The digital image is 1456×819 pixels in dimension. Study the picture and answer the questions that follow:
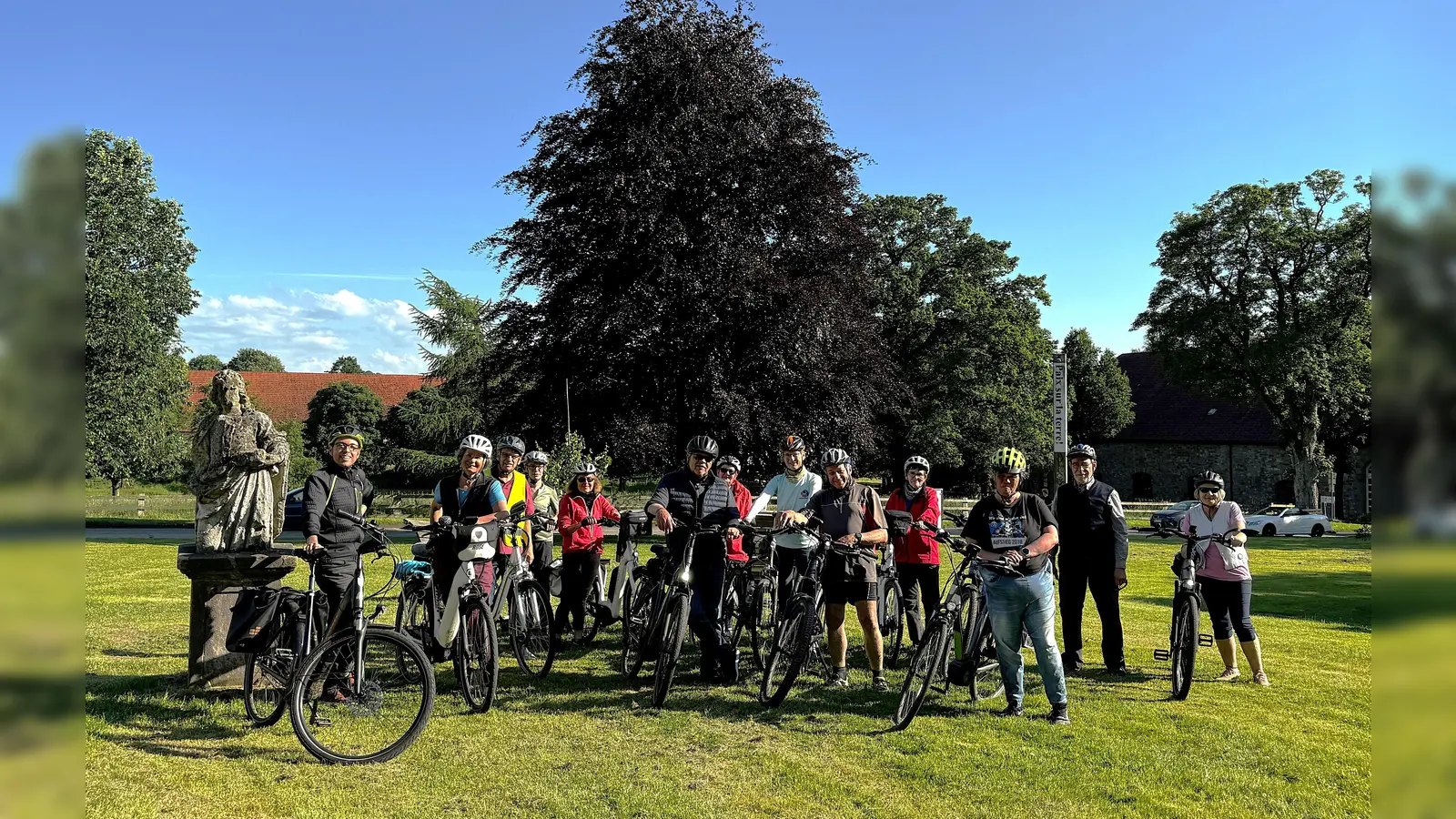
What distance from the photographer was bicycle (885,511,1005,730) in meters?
6.49

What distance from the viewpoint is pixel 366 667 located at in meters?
5.75

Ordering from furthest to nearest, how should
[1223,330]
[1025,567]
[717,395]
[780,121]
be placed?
[1223,330] → [780,121] → [717,395] → [1025,567]

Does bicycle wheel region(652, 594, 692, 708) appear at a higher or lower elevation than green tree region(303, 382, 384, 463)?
lower

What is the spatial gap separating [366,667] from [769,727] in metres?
2.66

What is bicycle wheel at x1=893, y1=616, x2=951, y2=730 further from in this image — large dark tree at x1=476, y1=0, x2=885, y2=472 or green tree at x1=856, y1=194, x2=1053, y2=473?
green tree at x1=856, y1=194, x2=1053, y2=473

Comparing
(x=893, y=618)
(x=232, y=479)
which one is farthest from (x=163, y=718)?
(x=893, y=618)

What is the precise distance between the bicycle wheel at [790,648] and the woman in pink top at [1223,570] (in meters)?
3.43

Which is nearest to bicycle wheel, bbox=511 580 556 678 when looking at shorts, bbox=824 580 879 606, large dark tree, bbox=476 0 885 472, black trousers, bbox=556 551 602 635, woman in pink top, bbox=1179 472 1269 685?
black trousers, bbox=556 551 602 635

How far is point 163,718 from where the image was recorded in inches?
255

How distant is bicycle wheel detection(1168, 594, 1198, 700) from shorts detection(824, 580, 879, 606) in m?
2.42

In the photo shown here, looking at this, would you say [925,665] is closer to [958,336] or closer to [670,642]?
[670,642]

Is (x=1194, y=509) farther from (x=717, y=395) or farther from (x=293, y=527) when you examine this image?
(x=293, y=527)
